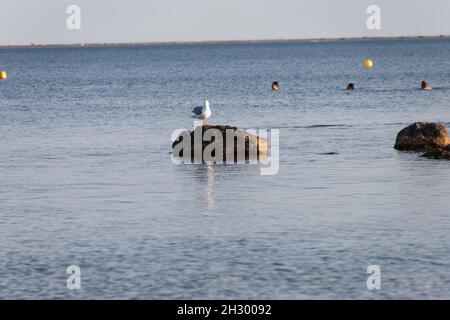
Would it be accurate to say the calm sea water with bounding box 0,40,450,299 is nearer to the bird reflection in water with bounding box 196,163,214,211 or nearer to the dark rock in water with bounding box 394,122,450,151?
the bird reflection in water with bounding box 196,163,214,211

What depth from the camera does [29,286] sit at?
60.4ft

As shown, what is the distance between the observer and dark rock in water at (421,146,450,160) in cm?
3453

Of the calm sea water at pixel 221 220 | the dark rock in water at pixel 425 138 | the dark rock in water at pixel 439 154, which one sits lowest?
the calm sea water at pixel 221 220

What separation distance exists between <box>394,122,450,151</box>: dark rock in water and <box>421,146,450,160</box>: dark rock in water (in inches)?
62.0

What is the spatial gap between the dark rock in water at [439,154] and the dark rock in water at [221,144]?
18.0ft

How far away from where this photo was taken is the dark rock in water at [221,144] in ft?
114

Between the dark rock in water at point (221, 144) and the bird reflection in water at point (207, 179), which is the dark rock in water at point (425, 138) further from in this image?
the bird reflection in water at point (207, 179)

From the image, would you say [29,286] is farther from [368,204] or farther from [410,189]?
[410,189]

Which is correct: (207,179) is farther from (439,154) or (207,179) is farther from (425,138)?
(425,138)

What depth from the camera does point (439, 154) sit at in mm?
34844

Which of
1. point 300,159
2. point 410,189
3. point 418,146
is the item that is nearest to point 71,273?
point 410,189

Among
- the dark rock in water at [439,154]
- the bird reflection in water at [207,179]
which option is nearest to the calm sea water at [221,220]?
the bird reflection in water at [207,179]
